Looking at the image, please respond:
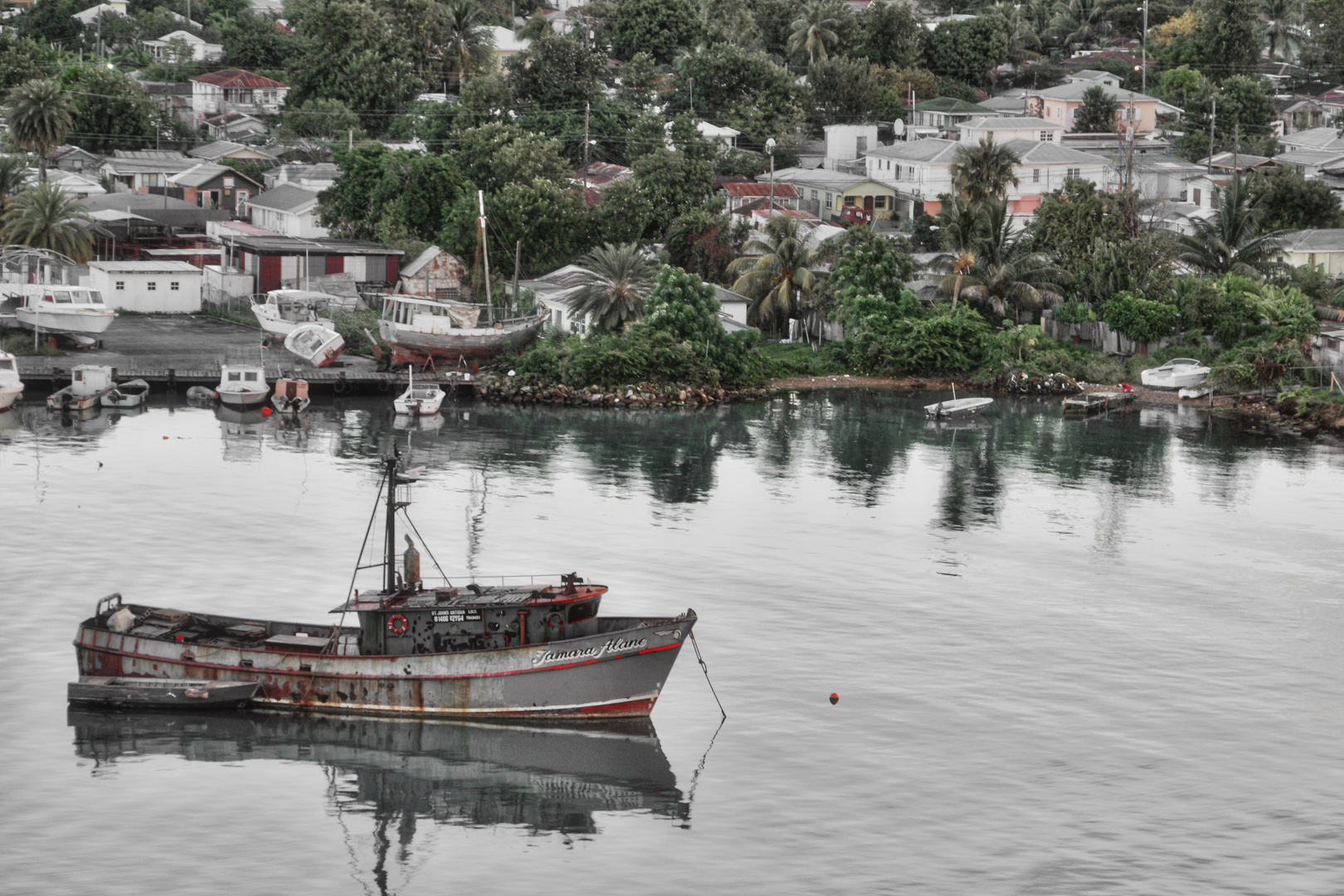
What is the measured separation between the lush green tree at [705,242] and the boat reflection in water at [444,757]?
212 ft

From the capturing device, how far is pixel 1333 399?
300 feet

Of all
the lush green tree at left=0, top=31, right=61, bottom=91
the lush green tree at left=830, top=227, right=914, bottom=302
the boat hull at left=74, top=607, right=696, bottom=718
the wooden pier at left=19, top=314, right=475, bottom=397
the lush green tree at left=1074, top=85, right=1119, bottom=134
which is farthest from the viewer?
the lush green tree at left=1074, top=85, right=1119, bottom=134

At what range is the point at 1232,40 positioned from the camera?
174625mm

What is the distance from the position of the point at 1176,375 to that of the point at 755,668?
53.7 meters

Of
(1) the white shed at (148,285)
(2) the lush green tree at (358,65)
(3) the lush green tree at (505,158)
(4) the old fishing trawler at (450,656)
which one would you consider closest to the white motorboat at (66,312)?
(1) the white shed at (148,285)

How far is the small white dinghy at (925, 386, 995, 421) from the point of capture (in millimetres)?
93188

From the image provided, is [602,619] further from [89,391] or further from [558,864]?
[89,391]

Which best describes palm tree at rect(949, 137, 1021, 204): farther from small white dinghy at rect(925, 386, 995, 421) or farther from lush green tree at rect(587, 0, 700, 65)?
lush green tree at rect(587, 0, 700, 65)

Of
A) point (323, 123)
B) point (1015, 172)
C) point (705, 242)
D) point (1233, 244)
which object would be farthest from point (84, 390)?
point (1015, 172)

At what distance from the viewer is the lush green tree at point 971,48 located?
179500 mm

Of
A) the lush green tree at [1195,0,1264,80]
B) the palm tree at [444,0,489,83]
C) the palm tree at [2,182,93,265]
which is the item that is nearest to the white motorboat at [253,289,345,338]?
the palm tree at [2,182,93,265]

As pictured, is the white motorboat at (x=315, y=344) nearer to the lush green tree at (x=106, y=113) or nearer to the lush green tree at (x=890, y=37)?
the lush green tree at (x=106, y=113)

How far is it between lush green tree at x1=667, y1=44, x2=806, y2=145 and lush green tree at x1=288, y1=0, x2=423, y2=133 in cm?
2416

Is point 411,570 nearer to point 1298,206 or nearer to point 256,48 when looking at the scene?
Answer: point 1298,206
